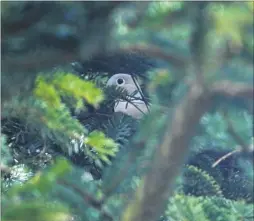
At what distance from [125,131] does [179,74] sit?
517mm

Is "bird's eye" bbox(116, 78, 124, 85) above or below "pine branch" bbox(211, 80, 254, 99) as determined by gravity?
above

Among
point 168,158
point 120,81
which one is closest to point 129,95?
point 120,81

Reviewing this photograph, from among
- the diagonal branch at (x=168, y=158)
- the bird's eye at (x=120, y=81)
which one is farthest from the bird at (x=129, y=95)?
the diagonal branch at (x=168, y=158)

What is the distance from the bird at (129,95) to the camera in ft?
2.71

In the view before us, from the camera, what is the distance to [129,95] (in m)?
0.86

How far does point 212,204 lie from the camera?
51 centimetres

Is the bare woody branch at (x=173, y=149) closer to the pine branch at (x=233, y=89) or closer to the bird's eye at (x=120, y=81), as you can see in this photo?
the pine branch at (x=233, y=89)

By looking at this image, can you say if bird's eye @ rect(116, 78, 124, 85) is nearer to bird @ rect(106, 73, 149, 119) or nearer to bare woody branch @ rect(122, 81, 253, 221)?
bird @ rect(106, 73, 149, 119)

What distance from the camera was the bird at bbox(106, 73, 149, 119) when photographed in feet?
2.71

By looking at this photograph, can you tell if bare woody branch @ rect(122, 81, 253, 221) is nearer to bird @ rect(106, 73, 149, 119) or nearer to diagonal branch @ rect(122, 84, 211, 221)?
diagonal branch @ rect(122, 84, 211, 221)

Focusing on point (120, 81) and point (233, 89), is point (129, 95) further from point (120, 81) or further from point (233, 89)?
point (233, 89)

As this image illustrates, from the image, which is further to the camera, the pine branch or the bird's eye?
the bird's eye

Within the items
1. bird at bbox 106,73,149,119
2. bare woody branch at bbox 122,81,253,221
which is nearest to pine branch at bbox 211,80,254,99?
bare woody branch at bbox 122,81,253,221

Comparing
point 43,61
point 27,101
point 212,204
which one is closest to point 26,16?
point 43,61
